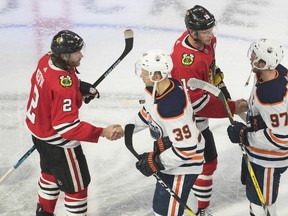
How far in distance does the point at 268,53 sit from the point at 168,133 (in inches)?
25.5

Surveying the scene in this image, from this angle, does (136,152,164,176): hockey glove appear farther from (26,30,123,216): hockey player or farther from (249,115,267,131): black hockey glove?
(249,115,267,131): black hockey glove

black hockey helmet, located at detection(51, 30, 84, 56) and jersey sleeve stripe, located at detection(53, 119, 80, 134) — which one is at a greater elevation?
black hockey helmet, located at detection(51, 30, 84, 56)

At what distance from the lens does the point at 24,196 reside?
11.9 feet

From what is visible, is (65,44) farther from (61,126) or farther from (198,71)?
(198,71)

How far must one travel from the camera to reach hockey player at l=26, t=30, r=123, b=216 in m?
2.87

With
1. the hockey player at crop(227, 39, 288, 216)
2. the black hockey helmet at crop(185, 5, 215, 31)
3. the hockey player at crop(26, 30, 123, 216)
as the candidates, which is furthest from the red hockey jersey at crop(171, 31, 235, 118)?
the hockey player at crop(26, 30, 123, 216)

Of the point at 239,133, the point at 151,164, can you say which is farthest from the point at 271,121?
the point at 151,164

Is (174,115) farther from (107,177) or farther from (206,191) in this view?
(107,177)

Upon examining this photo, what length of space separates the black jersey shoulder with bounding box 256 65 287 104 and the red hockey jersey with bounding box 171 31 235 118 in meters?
0.42

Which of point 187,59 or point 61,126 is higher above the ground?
point 187,59

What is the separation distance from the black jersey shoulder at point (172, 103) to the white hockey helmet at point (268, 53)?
1.51ft

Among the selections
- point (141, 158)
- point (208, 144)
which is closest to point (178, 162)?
point (141, 158)

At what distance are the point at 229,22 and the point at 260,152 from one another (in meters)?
3.50

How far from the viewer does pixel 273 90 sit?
2.77 metres
